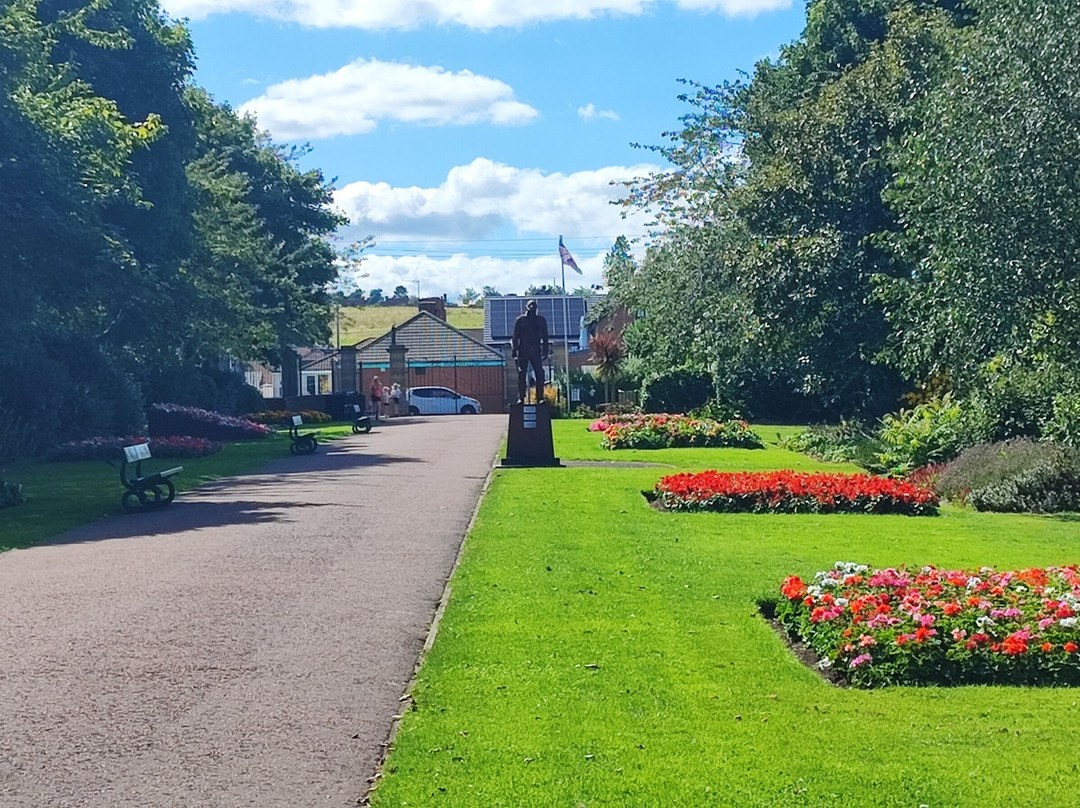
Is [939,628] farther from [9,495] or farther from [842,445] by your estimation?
[842,445]

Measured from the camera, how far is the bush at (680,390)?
144 ft

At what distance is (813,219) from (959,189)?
13480mm

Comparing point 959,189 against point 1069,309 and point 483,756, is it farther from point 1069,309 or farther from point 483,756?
point 483,756

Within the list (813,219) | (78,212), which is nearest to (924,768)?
(78,212)

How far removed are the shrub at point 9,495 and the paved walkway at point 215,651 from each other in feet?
7.28

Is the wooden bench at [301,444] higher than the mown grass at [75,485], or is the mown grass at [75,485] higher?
the wooden bench at [301,444]

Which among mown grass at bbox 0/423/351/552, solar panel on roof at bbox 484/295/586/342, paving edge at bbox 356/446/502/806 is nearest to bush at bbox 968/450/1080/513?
paving edge at bbox 356/446/502/806

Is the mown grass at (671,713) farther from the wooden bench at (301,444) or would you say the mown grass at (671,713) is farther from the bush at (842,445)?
the wooden bench at (301,444)

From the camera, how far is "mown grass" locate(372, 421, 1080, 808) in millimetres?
5727

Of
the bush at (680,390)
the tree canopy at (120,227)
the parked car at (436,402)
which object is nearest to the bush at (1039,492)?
the tree canopy at (120,227)

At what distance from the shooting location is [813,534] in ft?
46.7

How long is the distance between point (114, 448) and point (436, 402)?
33.7 metres

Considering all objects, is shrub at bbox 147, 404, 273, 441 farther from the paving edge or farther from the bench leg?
the paving edge

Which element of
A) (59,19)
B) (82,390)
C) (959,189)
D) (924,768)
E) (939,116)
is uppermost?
(59,19)
